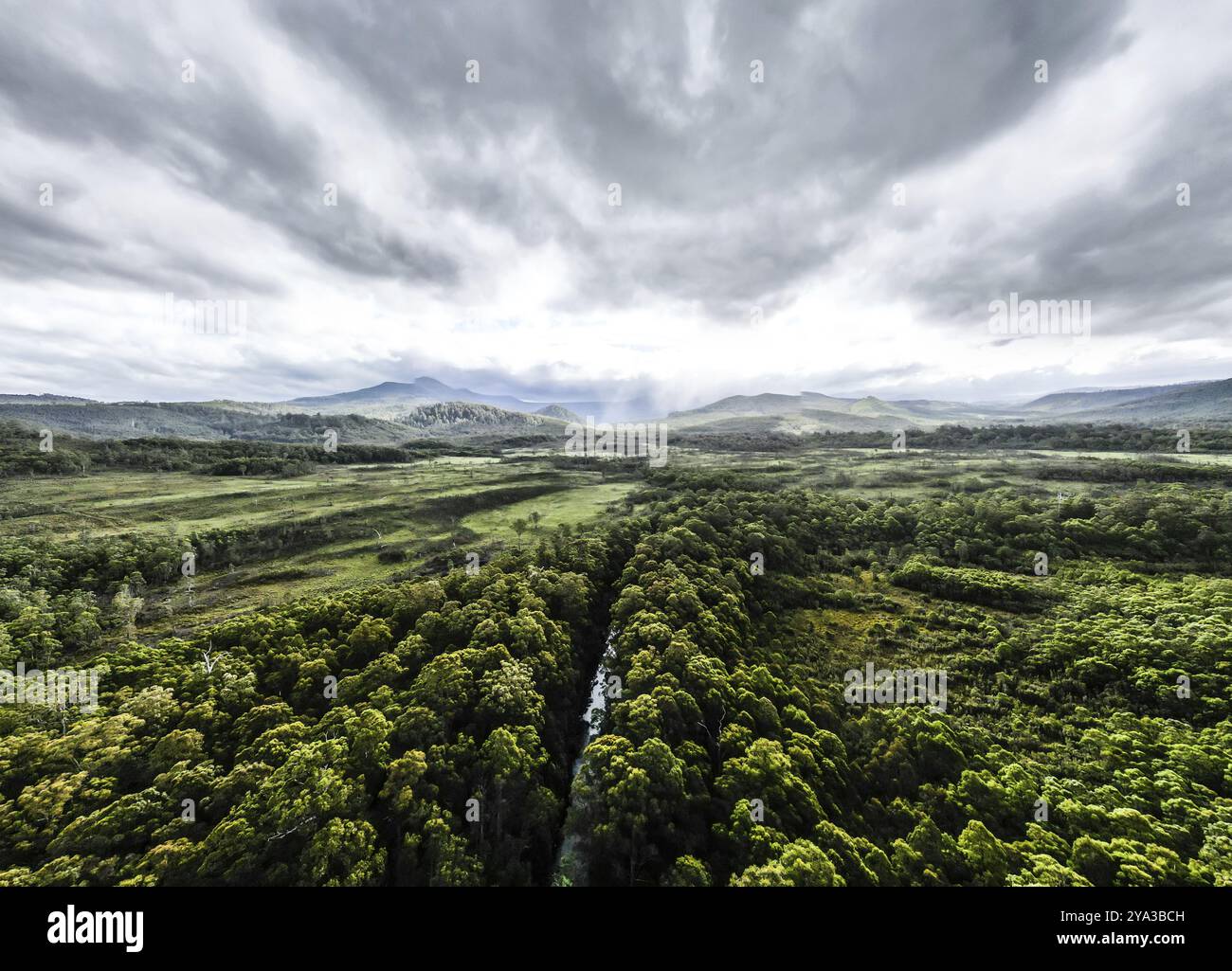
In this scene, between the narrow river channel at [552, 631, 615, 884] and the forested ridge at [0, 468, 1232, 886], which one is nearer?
the forested ridge at [0, 468, 1232, 886]

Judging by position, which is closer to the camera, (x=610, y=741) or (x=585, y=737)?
(x=610, y=741)

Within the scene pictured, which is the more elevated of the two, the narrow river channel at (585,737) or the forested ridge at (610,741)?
the forested ridge at (610,741)

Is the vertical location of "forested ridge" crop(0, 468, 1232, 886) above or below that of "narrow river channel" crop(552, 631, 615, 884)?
above

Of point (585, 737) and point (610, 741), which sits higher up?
point (610, 741)

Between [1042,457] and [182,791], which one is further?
[1042,457]
